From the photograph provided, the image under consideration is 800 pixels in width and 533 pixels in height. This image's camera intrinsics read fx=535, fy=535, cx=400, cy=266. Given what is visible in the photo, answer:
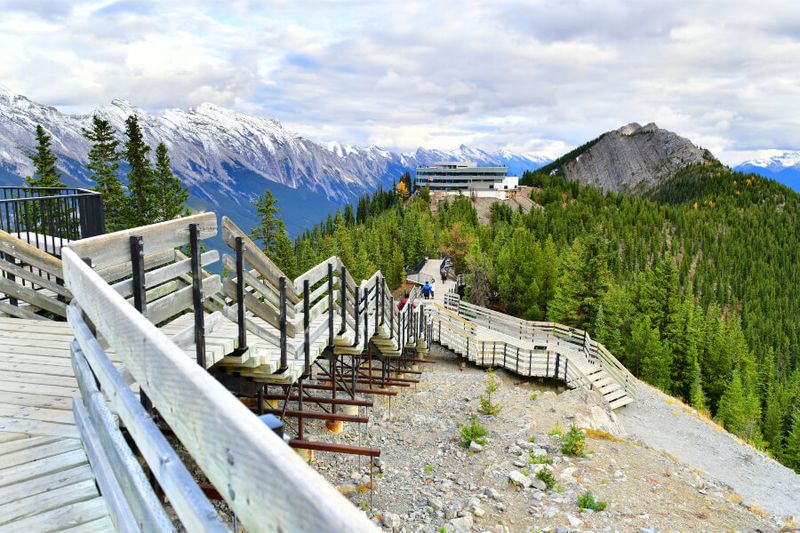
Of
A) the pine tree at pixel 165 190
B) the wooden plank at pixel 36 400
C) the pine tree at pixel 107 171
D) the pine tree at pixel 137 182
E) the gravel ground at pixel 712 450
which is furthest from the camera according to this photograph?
the pine tree at pixel 165 190

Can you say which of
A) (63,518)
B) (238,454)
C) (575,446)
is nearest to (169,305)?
(63,518)

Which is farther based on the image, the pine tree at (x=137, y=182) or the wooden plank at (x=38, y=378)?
the pine tree at (x=137, y=182)

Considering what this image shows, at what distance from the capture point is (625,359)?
39062 millimetres

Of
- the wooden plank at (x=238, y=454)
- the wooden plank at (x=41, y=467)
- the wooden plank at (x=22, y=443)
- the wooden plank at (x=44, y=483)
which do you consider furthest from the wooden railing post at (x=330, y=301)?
the wooden plank at (x=238, y=454)

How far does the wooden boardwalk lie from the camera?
2635mm

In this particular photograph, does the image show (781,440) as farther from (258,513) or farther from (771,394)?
(258,513)

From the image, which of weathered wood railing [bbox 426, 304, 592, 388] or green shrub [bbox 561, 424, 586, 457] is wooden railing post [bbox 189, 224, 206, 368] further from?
weathered wood railing [bbox 426, 304, 592, 388]

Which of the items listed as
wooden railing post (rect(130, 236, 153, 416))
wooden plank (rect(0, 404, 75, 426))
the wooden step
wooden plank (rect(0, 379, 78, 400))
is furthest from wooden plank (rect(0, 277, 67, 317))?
the wooden step

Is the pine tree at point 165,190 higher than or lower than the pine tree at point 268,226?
higher

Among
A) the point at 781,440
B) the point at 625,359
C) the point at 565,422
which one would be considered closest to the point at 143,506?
the point at 565,422

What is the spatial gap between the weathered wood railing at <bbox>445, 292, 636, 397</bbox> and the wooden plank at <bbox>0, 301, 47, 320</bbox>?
883 inches

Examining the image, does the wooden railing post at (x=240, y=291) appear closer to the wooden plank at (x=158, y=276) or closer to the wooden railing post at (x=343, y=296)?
the wooden plank at (x=158, y=276)

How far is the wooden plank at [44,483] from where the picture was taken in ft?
9.32

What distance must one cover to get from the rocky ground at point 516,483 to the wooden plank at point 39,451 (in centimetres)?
466
